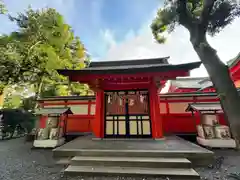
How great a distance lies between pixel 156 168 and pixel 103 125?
278cm

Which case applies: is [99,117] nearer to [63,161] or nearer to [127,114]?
[127,114]

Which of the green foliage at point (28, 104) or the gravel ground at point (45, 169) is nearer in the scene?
the gravel ground at point (45, 169)

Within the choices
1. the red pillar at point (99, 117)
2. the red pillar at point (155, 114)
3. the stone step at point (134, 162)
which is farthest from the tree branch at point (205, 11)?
the red pillar at point (99, 117)

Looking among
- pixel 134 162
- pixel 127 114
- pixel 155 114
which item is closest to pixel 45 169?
pixel 134 162

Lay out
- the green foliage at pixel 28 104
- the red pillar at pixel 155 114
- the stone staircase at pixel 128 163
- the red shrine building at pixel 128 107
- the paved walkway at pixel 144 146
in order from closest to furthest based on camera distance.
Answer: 1. the stone staircase at pixel 128 163
2. the paved walkway at pixel 144 146
3. the red pillar at pixel 155 114
4. the red shrine building at pixel 128 107
5. the green foliage at pixel 28 104

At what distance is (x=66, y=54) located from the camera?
9.79 meters

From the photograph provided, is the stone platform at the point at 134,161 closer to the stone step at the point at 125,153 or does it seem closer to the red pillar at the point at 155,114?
the stone step at the point at 125,153

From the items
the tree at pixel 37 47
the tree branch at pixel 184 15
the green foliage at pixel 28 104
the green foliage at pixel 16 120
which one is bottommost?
the green foliage at pixel 16 120

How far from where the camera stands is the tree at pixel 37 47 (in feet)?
27.9

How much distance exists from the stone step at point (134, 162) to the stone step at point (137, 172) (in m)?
0.09

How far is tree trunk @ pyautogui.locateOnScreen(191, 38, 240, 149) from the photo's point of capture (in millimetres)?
2320

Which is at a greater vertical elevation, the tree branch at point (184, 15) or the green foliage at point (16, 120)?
the tree branch at point (184, 15)

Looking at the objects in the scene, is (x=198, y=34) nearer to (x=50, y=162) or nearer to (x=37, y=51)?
(x=50, y=162)

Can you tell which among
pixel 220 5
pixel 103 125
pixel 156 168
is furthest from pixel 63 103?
pixel 220 5
